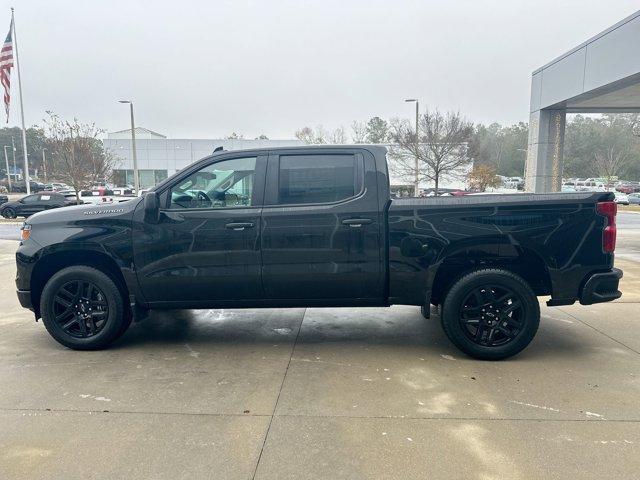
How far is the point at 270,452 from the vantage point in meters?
3.00

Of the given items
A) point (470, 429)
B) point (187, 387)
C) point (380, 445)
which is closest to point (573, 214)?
point (470, 429)

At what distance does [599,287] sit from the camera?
14.5 feet

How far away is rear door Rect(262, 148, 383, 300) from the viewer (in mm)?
4469

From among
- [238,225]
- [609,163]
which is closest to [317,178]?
[238,225]

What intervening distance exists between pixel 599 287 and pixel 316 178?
2.79 meters

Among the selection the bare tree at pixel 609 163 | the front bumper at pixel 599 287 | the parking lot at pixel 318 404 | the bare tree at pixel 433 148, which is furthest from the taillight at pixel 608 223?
the bare tree at pixel 609 163

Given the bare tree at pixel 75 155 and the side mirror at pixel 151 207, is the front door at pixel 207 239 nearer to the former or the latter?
the side mirror at pixel 151 207

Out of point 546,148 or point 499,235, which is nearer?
point 499,235

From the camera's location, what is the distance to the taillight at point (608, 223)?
435cm

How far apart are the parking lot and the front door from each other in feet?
2.14

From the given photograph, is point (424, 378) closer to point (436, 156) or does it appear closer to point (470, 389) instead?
point (470, 389)

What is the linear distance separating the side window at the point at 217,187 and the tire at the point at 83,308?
1.07m

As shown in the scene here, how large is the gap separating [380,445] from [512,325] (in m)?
2.05

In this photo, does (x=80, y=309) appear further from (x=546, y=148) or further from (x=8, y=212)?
(x=8, y=212)
